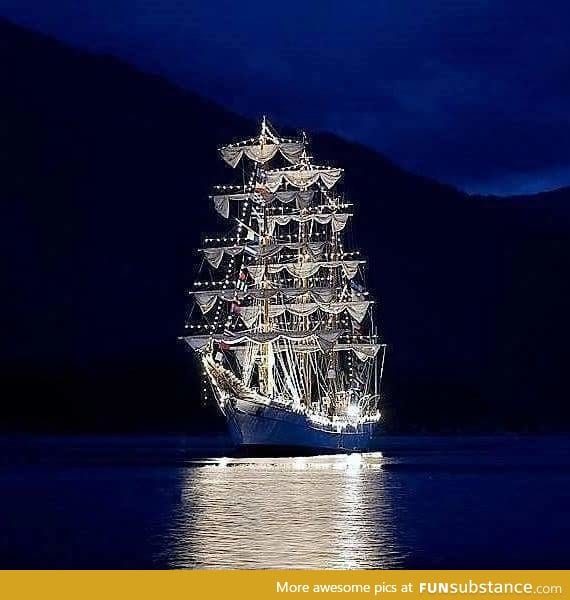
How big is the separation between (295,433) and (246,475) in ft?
86.1

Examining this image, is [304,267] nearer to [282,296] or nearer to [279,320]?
[282,296]

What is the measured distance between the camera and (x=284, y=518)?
161 feet

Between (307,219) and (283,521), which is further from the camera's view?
(307,219)

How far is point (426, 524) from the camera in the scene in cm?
4847

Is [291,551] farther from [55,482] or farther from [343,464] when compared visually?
[343,464]

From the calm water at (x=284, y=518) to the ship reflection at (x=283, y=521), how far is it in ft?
0.17

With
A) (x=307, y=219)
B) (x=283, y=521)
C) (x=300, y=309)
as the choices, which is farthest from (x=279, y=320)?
(x=283, y=521)

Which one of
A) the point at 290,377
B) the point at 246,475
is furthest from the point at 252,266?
the point at 246,475

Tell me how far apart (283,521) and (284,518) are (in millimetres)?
1065

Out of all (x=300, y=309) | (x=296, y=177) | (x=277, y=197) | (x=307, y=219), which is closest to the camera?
(x=300, y=309)

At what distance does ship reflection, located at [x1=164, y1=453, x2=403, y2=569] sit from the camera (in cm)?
3794

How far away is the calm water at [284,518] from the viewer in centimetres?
3841

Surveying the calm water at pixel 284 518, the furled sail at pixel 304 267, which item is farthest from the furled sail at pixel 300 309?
the calm water at pixel 284 518
